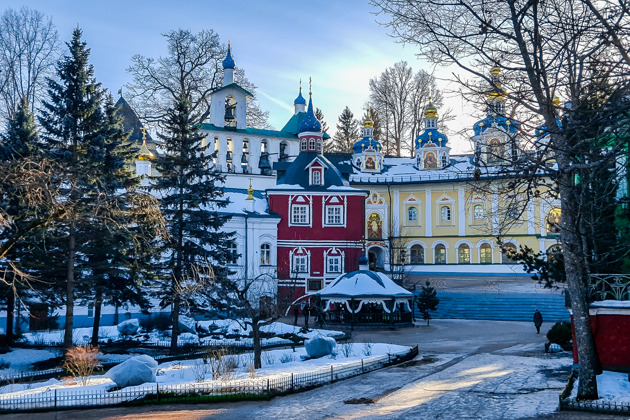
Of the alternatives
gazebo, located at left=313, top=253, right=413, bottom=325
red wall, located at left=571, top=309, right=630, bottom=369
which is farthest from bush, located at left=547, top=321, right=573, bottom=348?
gazebo, located at left=313, top=253, right=413, bottom=325

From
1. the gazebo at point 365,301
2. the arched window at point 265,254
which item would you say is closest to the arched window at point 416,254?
the arched window at point 265,254

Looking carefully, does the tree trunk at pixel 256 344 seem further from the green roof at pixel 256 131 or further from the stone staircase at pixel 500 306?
the green roof at pixel 256 131

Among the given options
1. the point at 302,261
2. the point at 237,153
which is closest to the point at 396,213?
the point at 302,261

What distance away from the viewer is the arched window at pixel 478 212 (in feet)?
164

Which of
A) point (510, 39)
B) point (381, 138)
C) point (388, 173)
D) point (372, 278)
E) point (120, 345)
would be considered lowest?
point (120, 345)

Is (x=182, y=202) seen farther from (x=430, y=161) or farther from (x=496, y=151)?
(x=430, y=161)

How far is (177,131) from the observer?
27.0m

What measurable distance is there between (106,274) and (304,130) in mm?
23011

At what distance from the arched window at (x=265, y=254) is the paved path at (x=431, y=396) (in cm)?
2015

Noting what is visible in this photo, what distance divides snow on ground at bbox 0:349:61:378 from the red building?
19.3m

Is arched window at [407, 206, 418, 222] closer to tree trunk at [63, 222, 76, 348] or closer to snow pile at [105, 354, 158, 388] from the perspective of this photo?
tree trunk at [63, 222, 76, 348]

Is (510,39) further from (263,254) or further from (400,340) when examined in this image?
(263,254)

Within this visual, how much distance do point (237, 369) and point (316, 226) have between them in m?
24.7

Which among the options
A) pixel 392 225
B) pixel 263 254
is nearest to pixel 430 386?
pixel 263 254
